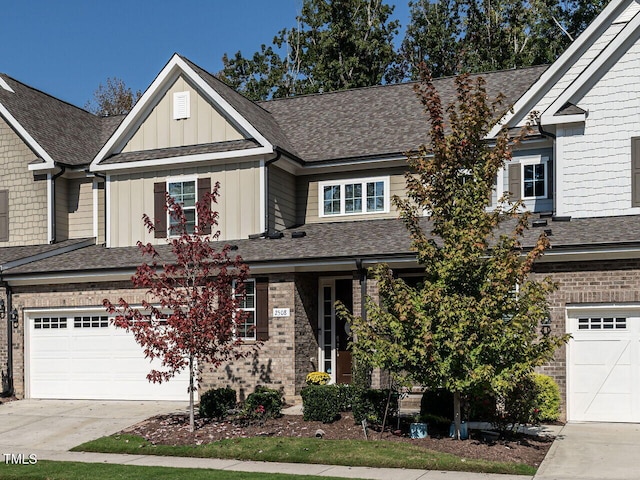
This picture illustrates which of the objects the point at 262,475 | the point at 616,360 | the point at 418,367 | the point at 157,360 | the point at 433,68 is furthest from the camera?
the point at 433,68

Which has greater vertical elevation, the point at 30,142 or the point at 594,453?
the point at 30,142

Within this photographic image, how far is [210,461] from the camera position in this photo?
1325 cm

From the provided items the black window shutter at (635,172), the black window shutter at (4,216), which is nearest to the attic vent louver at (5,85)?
the black window shutter at (4,216)

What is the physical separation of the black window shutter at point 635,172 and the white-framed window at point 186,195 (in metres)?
10.6

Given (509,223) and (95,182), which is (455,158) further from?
(95,182)

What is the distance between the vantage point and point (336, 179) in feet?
70.6

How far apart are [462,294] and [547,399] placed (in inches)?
145

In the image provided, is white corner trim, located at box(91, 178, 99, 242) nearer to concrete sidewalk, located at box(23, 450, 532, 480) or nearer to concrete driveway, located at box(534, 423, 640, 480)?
concrete sidewalk, located at box(23, 450, 532, 480)

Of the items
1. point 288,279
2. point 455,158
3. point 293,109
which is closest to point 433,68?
point 293,109

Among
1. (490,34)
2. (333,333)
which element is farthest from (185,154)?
(490,34)

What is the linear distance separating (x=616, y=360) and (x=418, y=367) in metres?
4.75

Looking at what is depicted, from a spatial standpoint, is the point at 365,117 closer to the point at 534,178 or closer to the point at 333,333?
the point at 534,178

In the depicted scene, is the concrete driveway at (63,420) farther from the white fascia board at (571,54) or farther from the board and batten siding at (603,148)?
the white fascia board at (571,54)

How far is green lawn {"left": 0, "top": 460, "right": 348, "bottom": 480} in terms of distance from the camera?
11.6m
